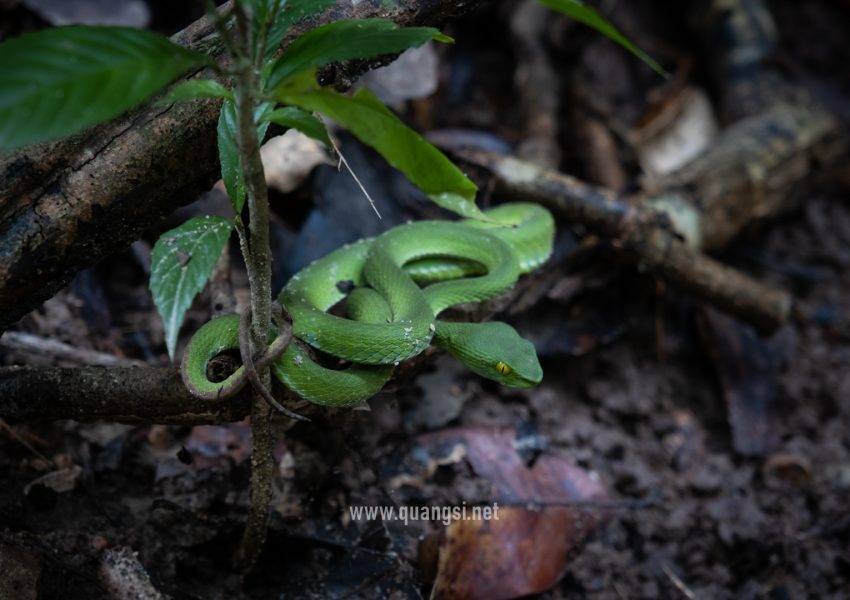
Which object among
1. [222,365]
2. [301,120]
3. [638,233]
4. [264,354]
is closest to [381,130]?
[301,120]

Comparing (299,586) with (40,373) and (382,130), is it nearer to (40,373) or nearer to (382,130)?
(40,373)

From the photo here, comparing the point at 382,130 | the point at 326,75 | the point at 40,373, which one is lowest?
the point at 40,373

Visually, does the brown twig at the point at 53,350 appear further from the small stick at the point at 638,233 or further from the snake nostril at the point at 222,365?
the small stick at the point at 638,233

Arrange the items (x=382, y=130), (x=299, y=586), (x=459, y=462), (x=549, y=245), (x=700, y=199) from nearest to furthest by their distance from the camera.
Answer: (x=382, y=130) → (x=299, y=586) → (x=459, y=462) → (x=549, y=245) → (x=700, y=199)

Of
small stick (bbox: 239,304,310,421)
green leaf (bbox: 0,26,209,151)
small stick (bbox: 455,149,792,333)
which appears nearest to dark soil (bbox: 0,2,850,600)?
small stick (bbox: 455,149,792,333)

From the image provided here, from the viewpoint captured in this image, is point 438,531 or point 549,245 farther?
point 549,245

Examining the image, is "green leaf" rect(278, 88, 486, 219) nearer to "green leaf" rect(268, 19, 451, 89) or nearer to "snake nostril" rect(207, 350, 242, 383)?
"green leaf" rect(268, 19, 451, 89)

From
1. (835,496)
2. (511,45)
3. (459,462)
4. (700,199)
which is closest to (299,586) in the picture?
(459,462)

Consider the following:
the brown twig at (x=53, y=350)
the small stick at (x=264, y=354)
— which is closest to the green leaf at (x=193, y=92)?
the small stick at (x=264, y=354)
